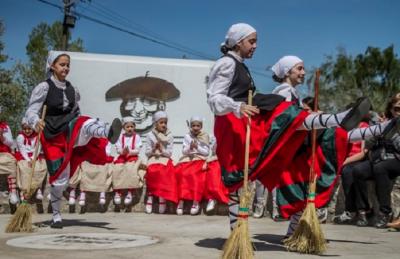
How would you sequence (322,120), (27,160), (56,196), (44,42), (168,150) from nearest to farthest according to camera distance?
(322,120) → (56,196) → (27,160) → (168,150) → (44,42)

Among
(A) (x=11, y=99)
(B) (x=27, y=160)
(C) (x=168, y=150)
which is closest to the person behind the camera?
(B) (x=27, y=160)

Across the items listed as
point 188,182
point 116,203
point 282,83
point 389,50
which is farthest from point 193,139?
point 389,50

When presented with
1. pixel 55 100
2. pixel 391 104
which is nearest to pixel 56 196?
pixel 55 100

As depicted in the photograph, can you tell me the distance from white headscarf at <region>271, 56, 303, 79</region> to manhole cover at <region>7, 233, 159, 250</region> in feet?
6.69

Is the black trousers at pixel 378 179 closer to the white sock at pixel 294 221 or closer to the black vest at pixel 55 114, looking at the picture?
the white sock at pixel 294 221

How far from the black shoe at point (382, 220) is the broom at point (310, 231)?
2.41m

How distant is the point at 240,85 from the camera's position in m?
4.83

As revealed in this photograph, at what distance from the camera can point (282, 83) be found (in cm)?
541

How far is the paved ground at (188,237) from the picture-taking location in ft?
14.8

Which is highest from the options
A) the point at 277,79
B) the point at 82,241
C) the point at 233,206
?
the point at 277,79

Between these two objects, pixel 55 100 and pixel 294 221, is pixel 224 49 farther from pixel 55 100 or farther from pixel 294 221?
pixel 55 100

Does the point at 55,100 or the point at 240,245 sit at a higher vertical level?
the point at 55,100

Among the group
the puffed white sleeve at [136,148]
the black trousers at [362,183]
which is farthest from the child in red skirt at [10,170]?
the black trousers at [362,183]

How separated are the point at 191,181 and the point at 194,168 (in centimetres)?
26
